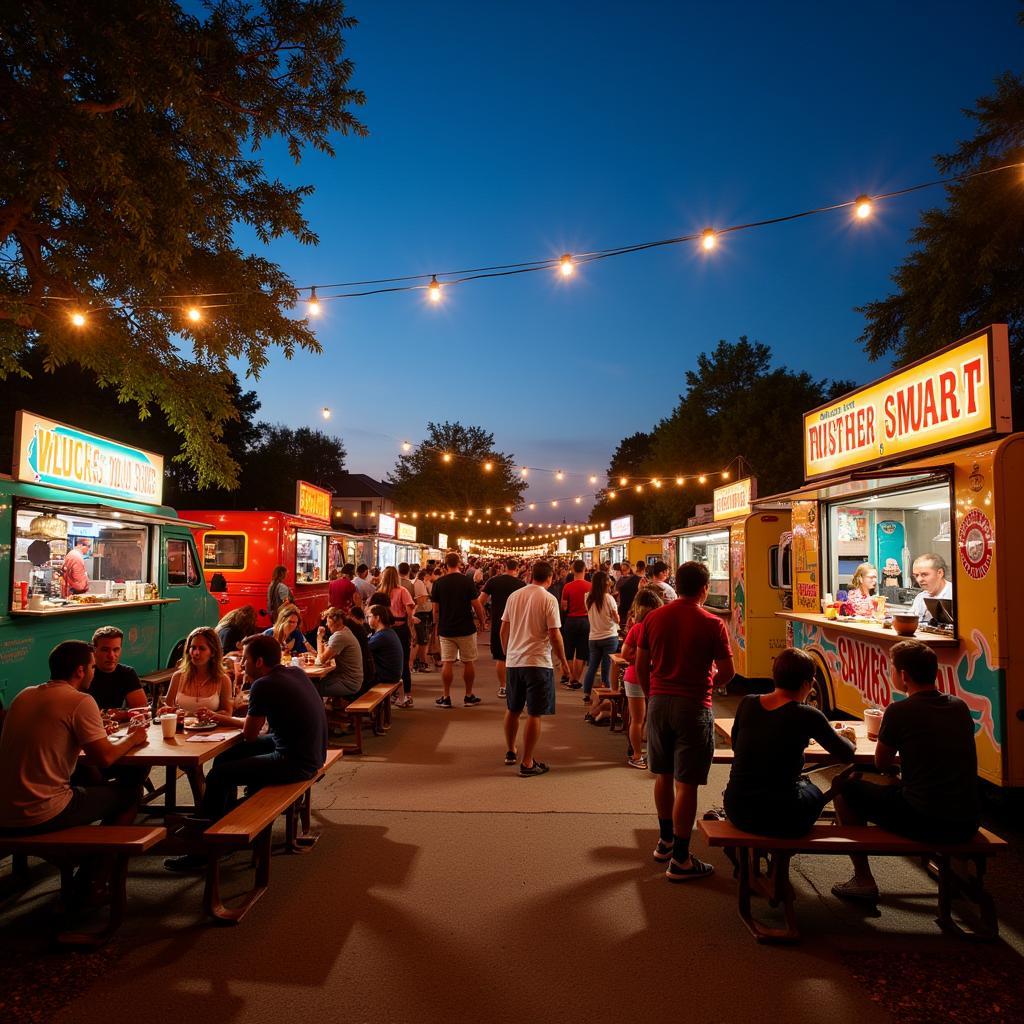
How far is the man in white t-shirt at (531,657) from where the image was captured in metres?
6.34

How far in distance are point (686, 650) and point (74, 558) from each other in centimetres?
718

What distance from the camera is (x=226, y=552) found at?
13297mm

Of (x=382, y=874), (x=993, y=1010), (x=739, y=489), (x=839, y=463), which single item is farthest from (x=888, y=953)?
(x=739, y=489)

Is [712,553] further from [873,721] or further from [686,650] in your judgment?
[686,650]

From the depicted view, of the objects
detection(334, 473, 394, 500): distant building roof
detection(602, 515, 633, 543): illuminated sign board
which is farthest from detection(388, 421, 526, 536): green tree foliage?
detection(602, 515, 633, 543): illuminated sign board

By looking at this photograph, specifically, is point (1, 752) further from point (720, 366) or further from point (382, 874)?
point (720, 366)

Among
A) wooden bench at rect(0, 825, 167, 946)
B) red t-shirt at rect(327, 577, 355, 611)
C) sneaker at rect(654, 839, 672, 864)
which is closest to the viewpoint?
wooden bench at rect(0, 825, 167, 946)

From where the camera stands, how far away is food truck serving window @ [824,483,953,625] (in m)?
8.30

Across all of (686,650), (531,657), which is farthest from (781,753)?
(531,657)

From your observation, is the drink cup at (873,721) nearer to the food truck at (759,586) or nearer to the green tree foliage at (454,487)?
the food truck at (759,586)

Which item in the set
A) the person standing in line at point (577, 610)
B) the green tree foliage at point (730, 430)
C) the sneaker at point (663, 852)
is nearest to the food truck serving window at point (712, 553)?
the person standing in line at point (577, 610)

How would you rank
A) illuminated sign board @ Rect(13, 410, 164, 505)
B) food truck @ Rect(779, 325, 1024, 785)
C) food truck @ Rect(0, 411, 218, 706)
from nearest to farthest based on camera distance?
food truck @ Rect(779, 325, 1024, 785) → food truck @ Rect(0, 411, 218, 706) → illuminated sign board @ Rect(13, 410, 164, 505)

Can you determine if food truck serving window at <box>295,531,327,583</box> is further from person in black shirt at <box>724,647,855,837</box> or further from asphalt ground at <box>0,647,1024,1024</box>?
person in black shirt at <box>724,647,855,837</box>

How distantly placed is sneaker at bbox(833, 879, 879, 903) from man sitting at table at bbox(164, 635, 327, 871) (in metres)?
3.28
